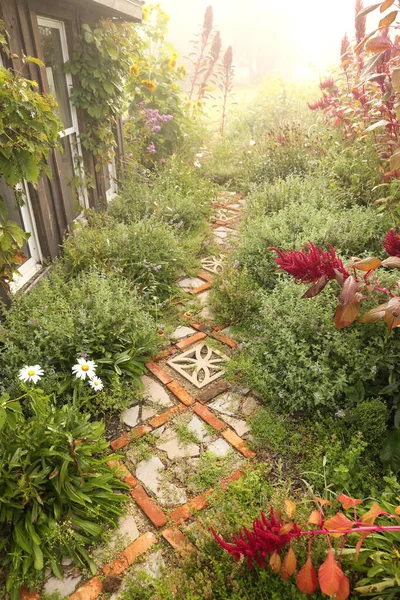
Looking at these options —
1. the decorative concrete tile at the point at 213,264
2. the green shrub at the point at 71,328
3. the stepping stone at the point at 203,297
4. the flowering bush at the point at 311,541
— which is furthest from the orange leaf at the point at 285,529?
the decorative concrete tile at the point at 213,264

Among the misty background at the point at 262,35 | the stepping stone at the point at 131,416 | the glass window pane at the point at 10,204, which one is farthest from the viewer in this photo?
the misty background at the point at 262,35

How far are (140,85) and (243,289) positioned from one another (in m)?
5.09

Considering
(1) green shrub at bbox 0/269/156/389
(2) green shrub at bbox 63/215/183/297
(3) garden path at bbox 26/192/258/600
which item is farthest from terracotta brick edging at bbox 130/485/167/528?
(2) green shrub at bbox 63/215/183/297

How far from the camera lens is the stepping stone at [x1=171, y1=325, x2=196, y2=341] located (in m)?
3.66

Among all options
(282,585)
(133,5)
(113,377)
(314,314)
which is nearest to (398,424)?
(314,314)

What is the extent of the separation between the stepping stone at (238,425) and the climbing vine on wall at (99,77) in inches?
141

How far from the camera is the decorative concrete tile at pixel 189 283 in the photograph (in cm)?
438

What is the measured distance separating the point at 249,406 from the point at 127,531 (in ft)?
3.85

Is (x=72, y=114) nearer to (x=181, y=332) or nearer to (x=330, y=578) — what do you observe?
(x=181, y=332)

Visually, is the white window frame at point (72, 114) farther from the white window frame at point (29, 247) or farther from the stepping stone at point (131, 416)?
the stepping stone at point (131, 416)

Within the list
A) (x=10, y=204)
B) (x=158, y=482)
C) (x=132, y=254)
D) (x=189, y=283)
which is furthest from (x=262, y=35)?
(x=158, y=482)

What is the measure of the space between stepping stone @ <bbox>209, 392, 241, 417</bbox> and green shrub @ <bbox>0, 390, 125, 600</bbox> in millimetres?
889

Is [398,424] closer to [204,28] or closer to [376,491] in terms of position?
[376,491]

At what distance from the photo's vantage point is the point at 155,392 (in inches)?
122
